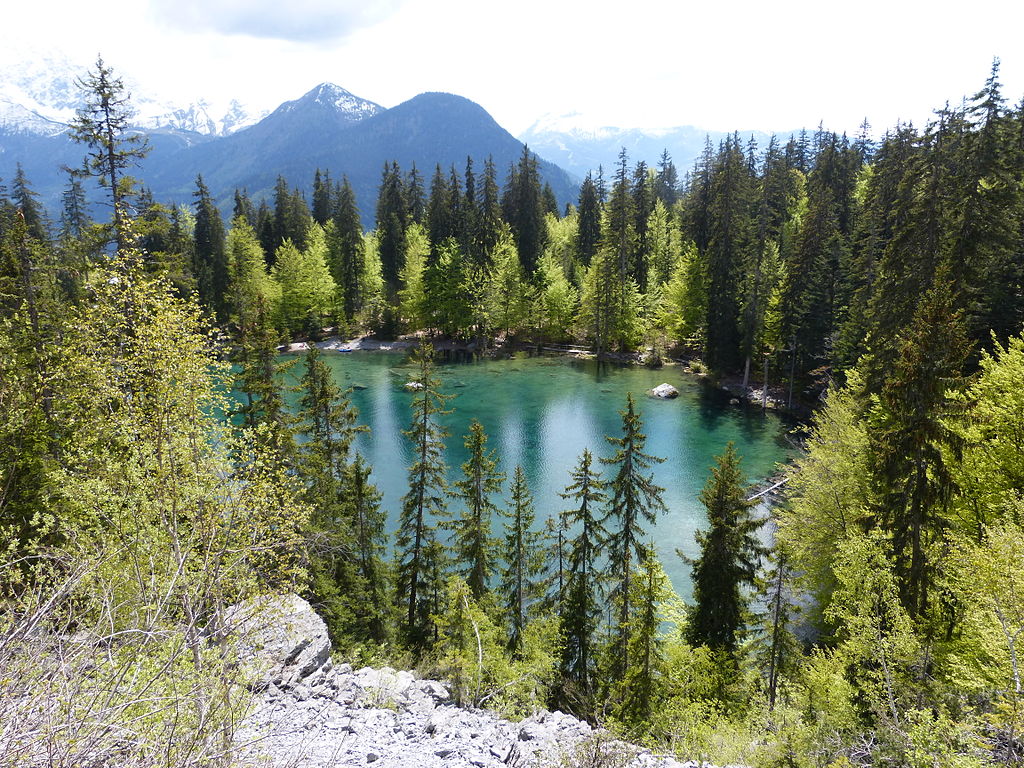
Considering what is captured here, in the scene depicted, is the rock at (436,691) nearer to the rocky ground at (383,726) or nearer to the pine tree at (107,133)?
the rocky ground at (383,726)

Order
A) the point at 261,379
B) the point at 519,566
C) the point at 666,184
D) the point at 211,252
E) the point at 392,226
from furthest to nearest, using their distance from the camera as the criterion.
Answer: the point at 666,184 → the point at 392,226 → the point at 211,252 → the point at 261,379 → the point at 519,566

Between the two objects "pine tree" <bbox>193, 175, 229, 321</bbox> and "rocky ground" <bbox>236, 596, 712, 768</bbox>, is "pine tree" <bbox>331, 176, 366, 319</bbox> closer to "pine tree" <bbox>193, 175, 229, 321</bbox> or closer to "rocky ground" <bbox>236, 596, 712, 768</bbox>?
"pine tree" <bbox>193, 175, 229, 321</bbox>

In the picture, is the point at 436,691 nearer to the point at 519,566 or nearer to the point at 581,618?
the point at 581,618

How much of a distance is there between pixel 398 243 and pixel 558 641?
6395 cm

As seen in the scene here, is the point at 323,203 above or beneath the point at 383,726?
above

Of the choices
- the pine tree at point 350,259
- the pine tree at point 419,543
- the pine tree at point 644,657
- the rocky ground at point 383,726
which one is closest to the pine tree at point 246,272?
the pine tree at point 350,259

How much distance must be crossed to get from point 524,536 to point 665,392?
29.6 meters

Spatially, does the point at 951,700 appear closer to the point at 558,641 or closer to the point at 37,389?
the point at 558,641

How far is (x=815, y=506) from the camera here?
Answer: 21312mm

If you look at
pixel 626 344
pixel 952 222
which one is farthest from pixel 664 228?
pixel 952 222

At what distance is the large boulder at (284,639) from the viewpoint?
9898 mm

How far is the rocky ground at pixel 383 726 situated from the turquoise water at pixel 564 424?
49.0 ft

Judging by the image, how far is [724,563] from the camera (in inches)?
720

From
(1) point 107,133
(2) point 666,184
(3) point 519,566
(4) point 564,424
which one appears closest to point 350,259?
(4) point 564,424
